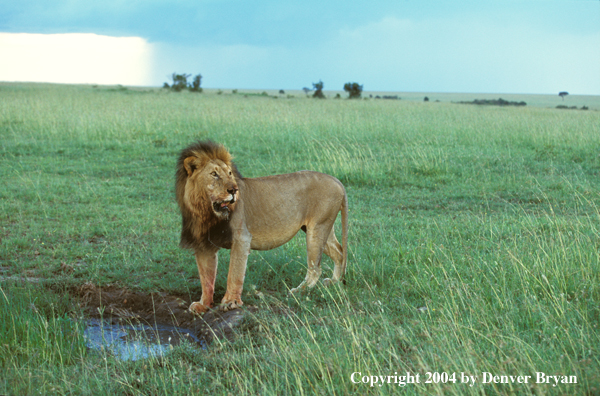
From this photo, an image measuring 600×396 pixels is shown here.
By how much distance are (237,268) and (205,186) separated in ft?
2.29

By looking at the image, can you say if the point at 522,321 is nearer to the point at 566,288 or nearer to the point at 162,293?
the point at 566,288

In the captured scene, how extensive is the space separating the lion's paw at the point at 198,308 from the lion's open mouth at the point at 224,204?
0.88 m

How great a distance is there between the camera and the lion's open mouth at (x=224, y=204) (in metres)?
4.04

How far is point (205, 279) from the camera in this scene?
457 cm

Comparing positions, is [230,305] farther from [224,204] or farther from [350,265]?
[350,265]

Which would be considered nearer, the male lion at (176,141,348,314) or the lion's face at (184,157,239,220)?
the lion's face at (184,157,239,220)

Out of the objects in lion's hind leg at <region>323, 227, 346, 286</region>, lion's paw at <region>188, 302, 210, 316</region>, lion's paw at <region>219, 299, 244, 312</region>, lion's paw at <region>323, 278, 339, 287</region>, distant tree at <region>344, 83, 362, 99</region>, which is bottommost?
lion's paw at <region>188, 302, 210, 316</region>

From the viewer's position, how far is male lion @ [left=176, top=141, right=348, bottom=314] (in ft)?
13.8

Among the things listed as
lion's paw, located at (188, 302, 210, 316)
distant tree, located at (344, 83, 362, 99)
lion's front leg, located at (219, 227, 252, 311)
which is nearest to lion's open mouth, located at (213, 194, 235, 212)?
lion's front leg, located at (219, 227, 252, 311)

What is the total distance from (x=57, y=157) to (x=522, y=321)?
32.7ft

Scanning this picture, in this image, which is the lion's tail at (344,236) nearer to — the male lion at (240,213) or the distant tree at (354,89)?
the male lion at (240,213)

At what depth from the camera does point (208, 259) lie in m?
4.55

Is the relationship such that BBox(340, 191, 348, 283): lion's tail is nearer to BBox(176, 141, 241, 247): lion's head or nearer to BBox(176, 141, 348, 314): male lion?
BBox(176, 141, 348, 314): male lion

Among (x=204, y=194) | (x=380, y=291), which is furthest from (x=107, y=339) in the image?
(x=380, y=291)
